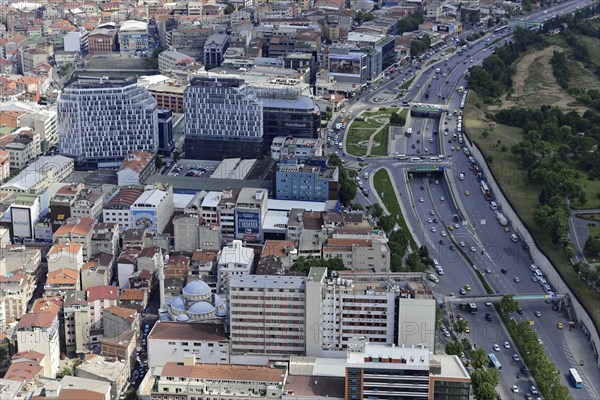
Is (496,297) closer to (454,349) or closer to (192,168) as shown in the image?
(454,349)

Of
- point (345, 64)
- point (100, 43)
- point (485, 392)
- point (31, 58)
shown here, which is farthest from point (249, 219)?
point (100, 43)

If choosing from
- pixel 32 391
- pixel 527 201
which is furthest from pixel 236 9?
pixel 32 391

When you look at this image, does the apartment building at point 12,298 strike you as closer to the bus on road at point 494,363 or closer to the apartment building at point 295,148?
the apartment building at point 295,148

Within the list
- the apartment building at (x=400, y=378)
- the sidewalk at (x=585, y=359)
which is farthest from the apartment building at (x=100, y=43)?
the apartment building at (x=400, y=378)

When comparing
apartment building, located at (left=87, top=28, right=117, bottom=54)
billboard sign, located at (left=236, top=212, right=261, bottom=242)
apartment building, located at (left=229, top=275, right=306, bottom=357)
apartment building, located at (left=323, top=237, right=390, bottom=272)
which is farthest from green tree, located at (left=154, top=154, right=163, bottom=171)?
apartment building, located at (left=87, top=28, right=117, bottom=54)

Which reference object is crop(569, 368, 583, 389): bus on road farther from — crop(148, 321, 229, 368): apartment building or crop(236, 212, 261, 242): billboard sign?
crop(236, 212, 261, 242): billboard sign

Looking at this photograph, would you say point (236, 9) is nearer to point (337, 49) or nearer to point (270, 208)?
point (337, 49)
